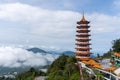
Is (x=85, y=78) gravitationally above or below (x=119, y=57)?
below

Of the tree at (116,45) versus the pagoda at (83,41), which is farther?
the tree at (116,45)

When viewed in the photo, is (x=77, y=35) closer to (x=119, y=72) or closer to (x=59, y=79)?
(x=59, y=79)

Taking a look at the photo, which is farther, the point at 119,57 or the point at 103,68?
the point at 119,57

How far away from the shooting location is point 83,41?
7850cm

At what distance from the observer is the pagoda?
7766 centimetres

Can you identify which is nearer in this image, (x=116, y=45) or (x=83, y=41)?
(x=83, y=41)

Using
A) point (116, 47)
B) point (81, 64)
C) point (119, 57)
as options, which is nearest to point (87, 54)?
point (81, 64)

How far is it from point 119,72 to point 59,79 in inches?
591

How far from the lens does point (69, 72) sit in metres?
72.4

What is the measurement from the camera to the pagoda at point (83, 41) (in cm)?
7766

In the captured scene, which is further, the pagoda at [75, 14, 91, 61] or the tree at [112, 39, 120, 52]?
the tree at [112, 39, 120, 52]

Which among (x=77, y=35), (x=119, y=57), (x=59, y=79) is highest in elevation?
(x=77, y=35)

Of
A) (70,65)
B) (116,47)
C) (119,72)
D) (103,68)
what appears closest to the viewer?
(119,72)

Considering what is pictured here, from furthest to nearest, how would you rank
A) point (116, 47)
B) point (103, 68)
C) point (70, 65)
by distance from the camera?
1. point (116, 47)
2. point (70, 65)
3. point (103, 68)
